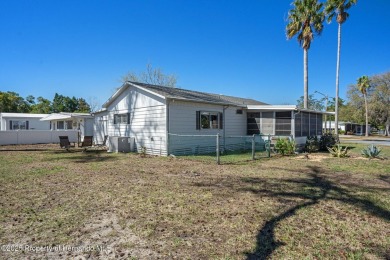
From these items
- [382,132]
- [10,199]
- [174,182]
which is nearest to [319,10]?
[174,182]

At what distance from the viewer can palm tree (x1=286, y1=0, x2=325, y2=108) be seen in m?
21.9

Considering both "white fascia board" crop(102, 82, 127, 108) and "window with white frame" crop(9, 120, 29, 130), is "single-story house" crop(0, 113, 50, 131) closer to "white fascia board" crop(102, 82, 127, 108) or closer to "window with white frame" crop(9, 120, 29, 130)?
"window with white frame" crop(9, 120, 29, 130)

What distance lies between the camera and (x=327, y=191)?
6328 millimetres

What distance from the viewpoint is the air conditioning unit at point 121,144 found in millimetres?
14992

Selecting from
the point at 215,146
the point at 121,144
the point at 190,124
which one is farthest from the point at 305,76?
the point at 121,144

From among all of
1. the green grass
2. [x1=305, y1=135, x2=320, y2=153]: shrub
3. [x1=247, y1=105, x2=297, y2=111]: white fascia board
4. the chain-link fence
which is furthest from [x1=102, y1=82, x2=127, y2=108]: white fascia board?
[x1=305, y1=135, x2=320, y2=153]: shrub

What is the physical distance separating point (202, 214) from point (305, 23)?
75.0 ft

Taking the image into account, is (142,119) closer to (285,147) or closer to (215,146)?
(215,146)

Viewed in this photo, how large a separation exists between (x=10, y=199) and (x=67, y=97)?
219 ft

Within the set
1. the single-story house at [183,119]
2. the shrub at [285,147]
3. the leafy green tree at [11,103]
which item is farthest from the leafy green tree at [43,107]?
the shrub at [285,147]

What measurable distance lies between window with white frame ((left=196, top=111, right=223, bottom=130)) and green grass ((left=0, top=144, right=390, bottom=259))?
655 centimetres

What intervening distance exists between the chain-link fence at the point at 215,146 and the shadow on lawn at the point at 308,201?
4759 mm

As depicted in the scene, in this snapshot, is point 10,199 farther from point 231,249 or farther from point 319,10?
point 319,10

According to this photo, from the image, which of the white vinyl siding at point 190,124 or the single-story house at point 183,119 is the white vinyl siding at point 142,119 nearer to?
the single-story house at point 183,119
